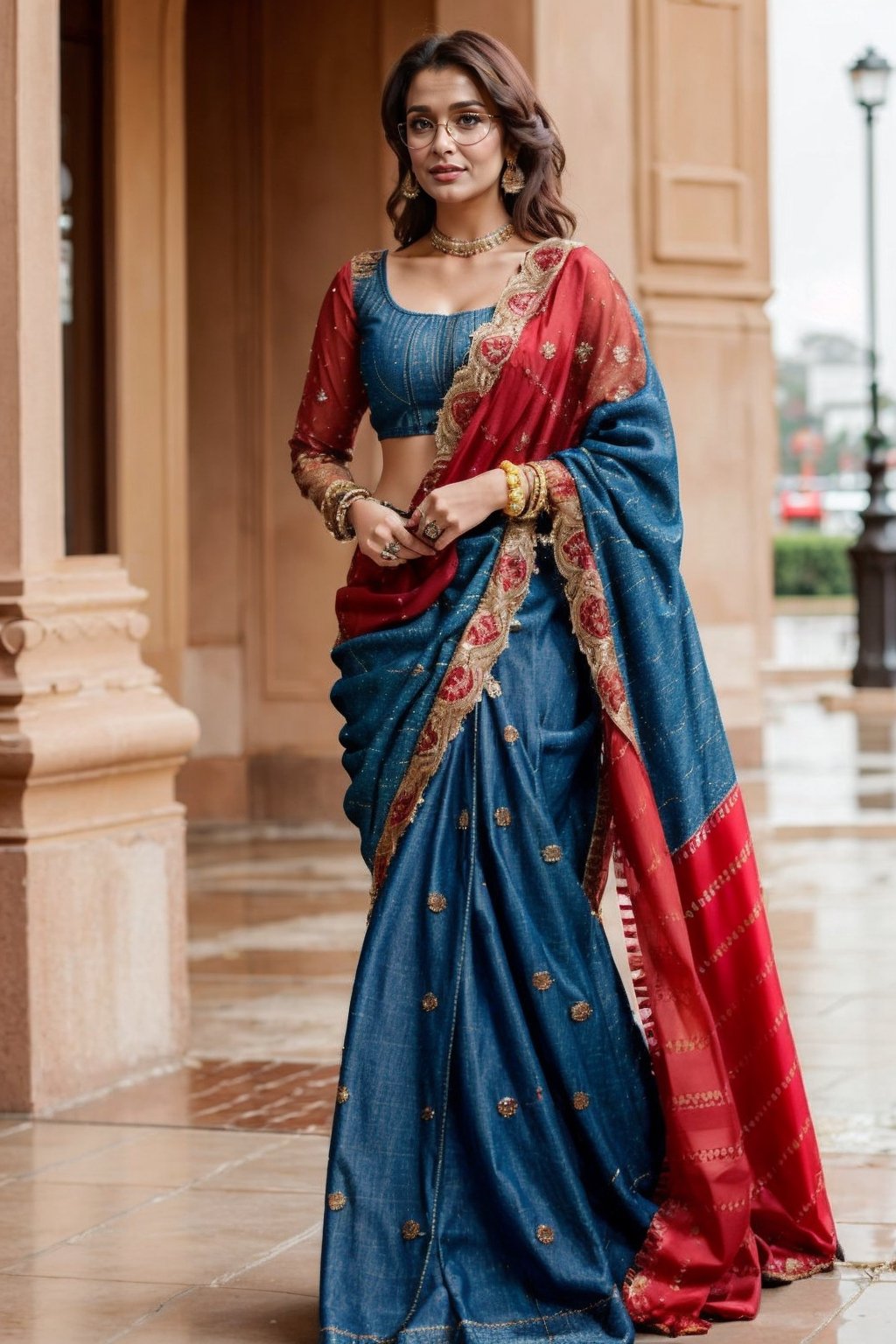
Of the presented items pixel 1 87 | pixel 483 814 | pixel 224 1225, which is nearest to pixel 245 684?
pixel 1 87

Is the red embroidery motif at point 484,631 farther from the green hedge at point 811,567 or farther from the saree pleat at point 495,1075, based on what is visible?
the green hedge at point 811,567

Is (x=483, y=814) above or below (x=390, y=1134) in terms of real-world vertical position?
Answer: above

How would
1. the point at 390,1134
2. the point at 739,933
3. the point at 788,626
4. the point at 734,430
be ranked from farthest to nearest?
1. the point at 788,626
2. the point at 734,430
3. the point at 739,933
4. the point at 390,1134

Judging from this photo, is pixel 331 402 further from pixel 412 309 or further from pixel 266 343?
pixel 266 343

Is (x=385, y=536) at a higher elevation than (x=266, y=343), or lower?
lower

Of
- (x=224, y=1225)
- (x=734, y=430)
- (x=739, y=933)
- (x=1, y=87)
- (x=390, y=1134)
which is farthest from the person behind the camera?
(x=734, y=430)

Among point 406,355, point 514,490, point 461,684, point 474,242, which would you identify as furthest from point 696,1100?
point 474,242

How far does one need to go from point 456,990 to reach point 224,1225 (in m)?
1.07

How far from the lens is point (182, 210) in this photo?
9.49 m

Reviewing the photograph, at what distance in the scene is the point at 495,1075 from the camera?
3816 mm

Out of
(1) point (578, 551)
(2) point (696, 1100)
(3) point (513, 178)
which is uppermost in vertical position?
(3) point (513, 178)

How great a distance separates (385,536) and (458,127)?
68 cm

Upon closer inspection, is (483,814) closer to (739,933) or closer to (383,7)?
(739,933)

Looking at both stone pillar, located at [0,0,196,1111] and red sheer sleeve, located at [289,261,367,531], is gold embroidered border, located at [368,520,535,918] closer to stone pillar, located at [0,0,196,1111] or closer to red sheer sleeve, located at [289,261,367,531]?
red sheer sleeve, located at [289,261,367,531]
